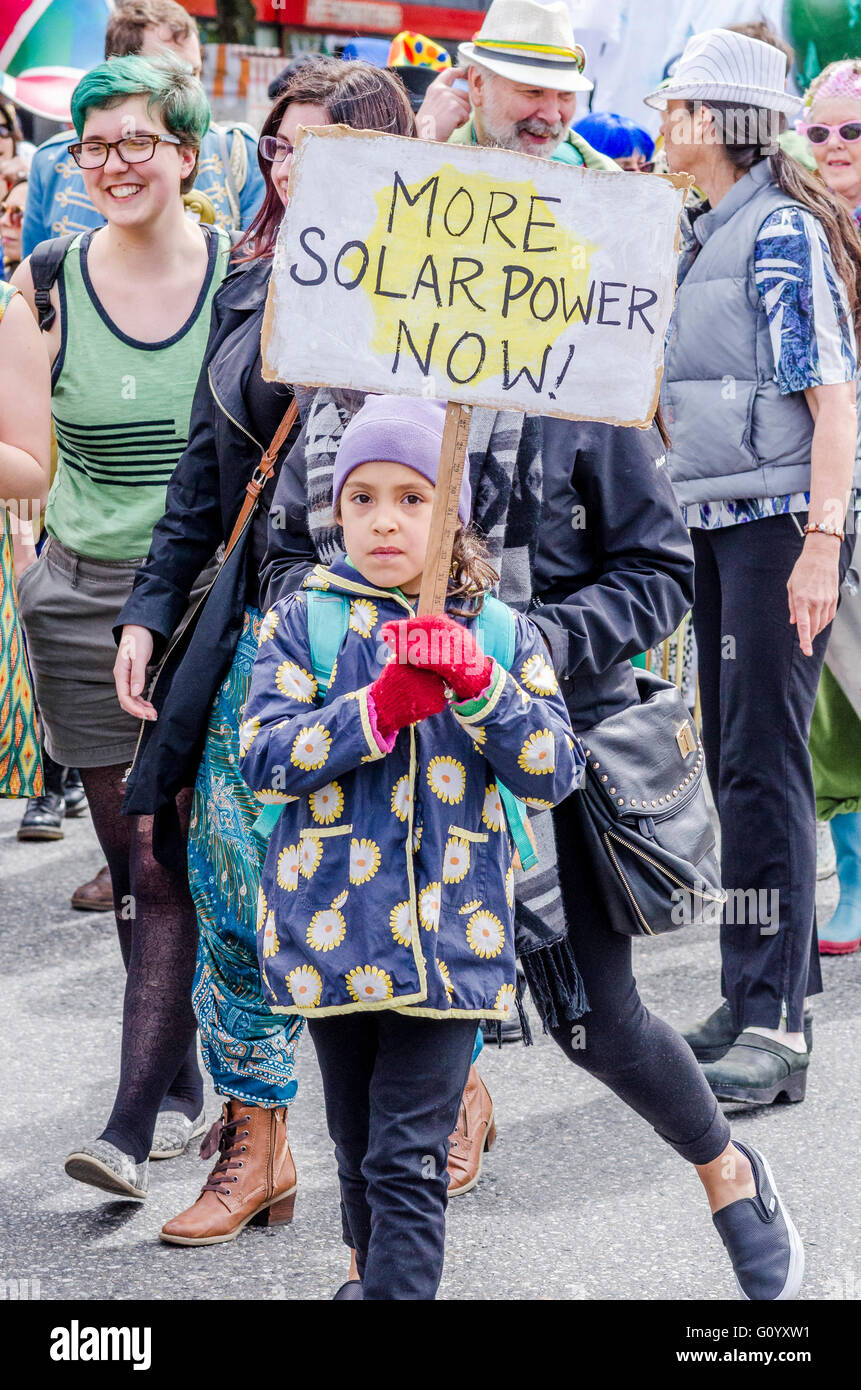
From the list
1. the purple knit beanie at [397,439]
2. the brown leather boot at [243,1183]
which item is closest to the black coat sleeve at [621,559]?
the purple knit beanie at [397,439]

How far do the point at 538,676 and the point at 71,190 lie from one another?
3.48 m

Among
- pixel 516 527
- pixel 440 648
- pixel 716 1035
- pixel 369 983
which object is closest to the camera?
pixel 440 648

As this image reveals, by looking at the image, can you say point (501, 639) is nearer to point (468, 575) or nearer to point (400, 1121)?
point (468, 575)

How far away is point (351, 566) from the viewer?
243 cm

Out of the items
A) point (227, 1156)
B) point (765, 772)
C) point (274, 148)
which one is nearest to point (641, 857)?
point (227, 1156)

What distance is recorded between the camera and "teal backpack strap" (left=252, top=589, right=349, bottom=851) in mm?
2402

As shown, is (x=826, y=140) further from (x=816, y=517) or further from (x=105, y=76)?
(x=105, y=76)

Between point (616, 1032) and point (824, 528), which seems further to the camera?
point (824, 528)

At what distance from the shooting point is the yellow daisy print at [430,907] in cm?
231

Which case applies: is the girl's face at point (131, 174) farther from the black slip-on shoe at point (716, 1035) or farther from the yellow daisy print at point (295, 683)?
the black slip-on shoe at point (716, 1035)

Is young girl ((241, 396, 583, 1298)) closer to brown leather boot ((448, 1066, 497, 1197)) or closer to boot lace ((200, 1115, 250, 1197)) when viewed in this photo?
boot lace ((200, 1115, 250, 1197))

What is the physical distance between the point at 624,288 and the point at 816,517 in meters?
1.48

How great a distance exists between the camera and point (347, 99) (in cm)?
286

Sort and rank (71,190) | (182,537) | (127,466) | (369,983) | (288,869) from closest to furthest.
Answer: (369,983) → (288,869) → (182,537) → (127,466) → (71,190)
